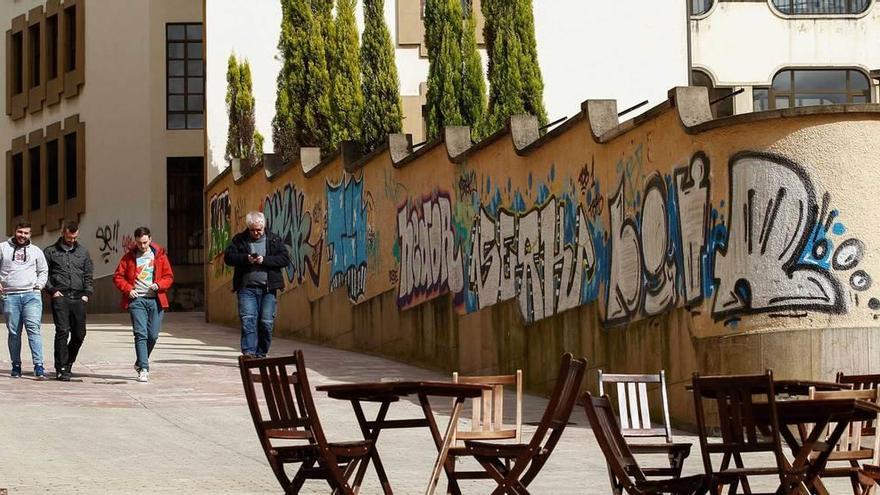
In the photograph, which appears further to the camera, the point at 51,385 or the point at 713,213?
the point at 51,385

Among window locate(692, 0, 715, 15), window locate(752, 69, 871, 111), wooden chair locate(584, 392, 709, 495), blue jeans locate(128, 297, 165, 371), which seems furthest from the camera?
window locate(692, 0, 715, 15)

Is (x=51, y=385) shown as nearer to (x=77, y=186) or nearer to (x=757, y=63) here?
(x=77, y=186)

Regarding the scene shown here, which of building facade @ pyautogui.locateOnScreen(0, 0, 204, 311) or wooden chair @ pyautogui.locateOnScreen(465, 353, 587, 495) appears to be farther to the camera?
building facade @ pyautogui.locateOnScreen(0, 0, 204, 311)

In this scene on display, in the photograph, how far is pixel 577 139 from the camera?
18719 millimetres

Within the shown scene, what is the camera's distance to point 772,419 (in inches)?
344

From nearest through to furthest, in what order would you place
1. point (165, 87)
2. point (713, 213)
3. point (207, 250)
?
point (713, 213)
point (207, 250)
point (165, 87)

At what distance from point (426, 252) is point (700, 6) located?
22.4 metres

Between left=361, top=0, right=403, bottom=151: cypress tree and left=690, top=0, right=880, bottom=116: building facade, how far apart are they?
46.9ft

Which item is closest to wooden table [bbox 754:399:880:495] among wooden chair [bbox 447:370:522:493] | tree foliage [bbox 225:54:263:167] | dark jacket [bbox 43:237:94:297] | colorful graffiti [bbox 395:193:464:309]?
wooden chair [bbox 447:370:522:493]

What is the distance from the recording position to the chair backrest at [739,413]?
870cm

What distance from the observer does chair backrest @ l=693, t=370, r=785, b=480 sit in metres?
8.70

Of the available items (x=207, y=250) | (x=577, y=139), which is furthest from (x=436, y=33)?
(x=577, y=139)

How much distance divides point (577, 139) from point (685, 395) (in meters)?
3.59

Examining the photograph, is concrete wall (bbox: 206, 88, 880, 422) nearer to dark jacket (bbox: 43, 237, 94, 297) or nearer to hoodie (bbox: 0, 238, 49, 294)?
dark jacket (bbox: 43, 237, 94, 297)
